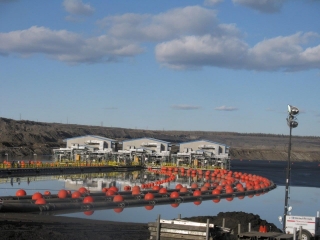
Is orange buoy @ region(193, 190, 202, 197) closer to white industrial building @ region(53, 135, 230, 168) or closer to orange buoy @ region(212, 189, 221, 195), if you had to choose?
orange buoy @ region(212, 189, 221, 195)

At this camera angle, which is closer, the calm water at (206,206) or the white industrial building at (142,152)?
the calm water at (206,206)

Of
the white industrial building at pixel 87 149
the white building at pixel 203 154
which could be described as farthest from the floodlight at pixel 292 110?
the white industrial building at pixel 87 149

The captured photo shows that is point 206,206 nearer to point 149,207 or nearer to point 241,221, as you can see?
point 149,207

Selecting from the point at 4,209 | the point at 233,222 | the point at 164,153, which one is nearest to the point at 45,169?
the point at 164,153

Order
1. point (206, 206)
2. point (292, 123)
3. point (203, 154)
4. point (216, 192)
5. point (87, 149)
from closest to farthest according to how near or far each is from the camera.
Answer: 1. point (292, 123)
2. point (206, 206)
3. point (216, 192)
4. point (87, 149)
5. point (203, 154)

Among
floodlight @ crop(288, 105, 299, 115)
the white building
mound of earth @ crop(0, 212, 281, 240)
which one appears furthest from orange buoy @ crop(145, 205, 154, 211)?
the white building

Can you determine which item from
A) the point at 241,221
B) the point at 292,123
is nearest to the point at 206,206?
the point at 241,221

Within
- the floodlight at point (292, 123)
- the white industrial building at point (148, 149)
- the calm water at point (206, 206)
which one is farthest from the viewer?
the white industrial building at point (148, 149)

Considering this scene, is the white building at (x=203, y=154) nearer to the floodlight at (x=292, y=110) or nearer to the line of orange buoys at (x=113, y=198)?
the line of orange buoys at (x=113, y=198)

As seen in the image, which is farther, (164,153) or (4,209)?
(164,153)

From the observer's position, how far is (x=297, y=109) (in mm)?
23953

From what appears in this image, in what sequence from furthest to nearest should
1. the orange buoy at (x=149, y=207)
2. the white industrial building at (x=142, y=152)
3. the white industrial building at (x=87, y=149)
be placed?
the white industrial building at (x=142, y=152), the white industrial building at (x=87, y=149), the orange buoy at (x=149, y=207)

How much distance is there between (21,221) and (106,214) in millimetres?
9652

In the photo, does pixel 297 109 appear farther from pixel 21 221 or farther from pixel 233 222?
pixel 21 221
